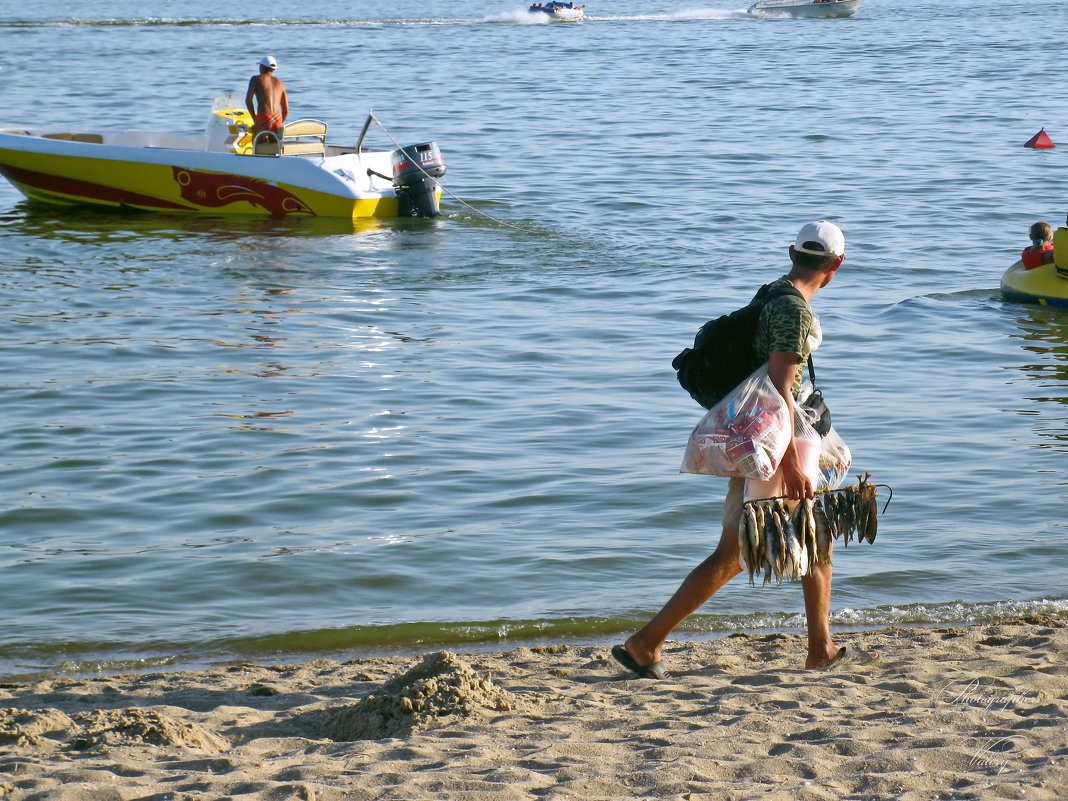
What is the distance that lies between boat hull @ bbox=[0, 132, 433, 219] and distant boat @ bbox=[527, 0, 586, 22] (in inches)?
1550

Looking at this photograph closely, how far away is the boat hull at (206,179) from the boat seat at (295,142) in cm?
17

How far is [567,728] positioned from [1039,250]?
9.29 meters

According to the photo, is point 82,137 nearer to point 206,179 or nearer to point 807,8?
point 206,179

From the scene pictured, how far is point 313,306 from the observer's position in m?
12.7

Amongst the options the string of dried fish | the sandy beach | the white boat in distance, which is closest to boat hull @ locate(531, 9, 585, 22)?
the white boat in distance

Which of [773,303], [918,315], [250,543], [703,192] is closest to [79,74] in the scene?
[703,192]

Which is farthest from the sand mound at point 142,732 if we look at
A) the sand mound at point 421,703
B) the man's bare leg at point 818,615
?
the man's bare leg at point 818,615

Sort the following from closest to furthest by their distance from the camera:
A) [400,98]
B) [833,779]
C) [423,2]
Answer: [833,779]
[400,98]
[423,2]

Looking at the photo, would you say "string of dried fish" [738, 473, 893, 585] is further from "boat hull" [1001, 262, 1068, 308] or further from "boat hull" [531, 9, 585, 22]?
"boat hull" [531, 9, 585, 22]

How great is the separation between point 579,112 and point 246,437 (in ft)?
62.9

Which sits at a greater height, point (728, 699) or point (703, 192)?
point (703, 192)

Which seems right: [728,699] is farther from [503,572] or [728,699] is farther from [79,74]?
[79,74]

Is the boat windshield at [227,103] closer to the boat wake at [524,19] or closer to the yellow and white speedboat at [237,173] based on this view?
the yellow and white speedboat at [237,173]

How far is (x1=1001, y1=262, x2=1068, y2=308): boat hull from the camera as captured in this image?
12.3m
